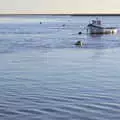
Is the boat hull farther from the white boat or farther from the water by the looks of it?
the water

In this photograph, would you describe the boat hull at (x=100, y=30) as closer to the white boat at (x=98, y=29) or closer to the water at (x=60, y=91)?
the white boat at (x=98, y=29)

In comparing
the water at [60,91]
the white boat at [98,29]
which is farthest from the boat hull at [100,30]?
the water at [60,91]

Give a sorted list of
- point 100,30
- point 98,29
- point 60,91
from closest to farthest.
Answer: point 60,91 → point 100,30 → point 98,29

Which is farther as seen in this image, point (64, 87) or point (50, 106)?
point (64, 87)

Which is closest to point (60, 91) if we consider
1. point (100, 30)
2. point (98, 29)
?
point (100, 30)

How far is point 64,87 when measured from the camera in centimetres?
2014

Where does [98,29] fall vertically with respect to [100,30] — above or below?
above

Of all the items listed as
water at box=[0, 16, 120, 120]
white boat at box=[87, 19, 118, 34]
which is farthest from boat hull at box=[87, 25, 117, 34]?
water at box=[0, 16, 120, 120]

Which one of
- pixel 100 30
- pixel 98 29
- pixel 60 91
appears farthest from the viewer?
pixel 98 29

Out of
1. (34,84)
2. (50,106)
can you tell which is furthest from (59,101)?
(34,84)

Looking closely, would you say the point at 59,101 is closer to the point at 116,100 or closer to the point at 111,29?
the point at 116,100

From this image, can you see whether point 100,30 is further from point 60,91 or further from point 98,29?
point 60,91

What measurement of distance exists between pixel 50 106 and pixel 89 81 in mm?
5781

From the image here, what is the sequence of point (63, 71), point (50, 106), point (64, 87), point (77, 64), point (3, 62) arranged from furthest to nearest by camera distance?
1. point (3, 62)
2. point (77, 64)
3. point (63, 71)
4. point (64, 87)
5. point (50, 106)
